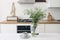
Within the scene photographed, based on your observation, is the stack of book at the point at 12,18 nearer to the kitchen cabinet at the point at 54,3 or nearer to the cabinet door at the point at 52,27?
the cabinet door at the point at 52,27

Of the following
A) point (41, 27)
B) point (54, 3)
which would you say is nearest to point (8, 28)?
point (41, 27)

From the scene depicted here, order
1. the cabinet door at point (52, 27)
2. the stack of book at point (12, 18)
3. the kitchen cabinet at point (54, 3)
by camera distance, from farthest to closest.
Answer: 1. the stack of book at point (12, 18)
2. the kitchen cabinet at point (54, 3)
3. the cabinet door at point (52, 27)

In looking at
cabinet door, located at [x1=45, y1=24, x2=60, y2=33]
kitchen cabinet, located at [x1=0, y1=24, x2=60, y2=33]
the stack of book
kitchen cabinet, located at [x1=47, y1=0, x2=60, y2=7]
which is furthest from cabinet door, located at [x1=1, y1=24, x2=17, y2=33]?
kitchen cabinet, located at [x1=47, y1=0, x2=60, y2=7]

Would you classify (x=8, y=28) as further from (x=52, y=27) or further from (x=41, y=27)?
(x=52, y=27)

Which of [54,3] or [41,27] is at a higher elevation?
[54,3]

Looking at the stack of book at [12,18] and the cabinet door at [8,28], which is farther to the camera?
the stack of book at [12,18]

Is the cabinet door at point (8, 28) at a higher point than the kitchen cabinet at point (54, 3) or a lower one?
lower

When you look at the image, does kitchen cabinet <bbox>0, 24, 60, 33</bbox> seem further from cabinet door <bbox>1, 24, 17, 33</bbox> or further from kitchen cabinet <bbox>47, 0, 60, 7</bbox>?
kitchen cabinet <bbox>47, 0, 60, 7</bbox>

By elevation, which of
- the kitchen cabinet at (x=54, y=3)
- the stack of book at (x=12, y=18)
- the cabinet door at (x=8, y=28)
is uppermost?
the kitchen cabinet at (x=54, y=3)

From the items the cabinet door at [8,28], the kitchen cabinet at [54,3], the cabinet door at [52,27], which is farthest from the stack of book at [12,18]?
the kitchen cabinet at [54,3]

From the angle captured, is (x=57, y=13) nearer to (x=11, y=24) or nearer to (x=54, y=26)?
(x=54, y=26)

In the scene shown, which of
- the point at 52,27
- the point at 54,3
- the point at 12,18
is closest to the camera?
the point at 52,27

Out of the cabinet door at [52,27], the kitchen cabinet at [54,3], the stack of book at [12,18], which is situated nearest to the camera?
the cabinet door at [52,27]

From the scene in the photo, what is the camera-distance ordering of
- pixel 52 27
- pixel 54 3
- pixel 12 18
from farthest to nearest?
pixel 12 18 → pixel 54 3 → pixel 52 27
